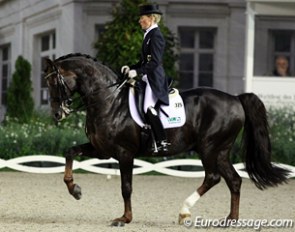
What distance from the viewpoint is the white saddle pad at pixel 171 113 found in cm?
998

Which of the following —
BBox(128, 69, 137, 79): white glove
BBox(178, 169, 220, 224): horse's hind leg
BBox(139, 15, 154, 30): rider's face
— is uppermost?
BBox(139, 15, 154, 30): rider's face

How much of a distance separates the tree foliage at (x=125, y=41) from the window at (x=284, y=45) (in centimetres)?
360

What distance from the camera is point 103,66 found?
401 inches

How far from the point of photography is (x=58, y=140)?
62.0 feet

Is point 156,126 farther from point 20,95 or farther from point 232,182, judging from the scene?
point 20,95

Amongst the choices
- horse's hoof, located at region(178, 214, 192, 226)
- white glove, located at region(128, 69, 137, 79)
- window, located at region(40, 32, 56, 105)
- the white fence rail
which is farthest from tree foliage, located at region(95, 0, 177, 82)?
horse's hoof, located at region(178, 214, 192, 226)

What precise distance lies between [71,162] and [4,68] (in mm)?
21421

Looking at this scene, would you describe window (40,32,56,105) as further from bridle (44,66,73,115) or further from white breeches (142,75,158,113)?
white breeches (142,75,158,113)

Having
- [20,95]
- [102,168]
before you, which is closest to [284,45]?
[20,95]

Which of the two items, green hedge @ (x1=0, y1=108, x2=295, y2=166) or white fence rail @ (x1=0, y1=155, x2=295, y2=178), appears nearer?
white fence rail @ (x1=0, y1=155, x2=295, y2=178)

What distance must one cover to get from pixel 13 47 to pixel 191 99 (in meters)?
19.4

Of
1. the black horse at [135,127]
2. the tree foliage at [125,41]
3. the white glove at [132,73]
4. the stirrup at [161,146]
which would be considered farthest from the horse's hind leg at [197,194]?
the tree foliage at [125,41]

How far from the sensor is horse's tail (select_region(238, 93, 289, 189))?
1046 cm

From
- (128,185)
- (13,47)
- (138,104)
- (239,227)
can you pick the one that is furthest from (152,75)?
(13,47)
